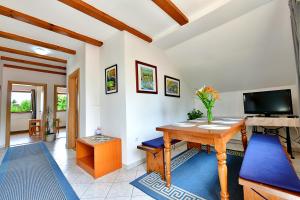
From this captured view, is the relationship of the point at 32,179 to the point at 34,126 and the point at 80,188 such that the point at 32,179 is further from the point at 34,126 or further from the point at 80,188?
the point at 34,126

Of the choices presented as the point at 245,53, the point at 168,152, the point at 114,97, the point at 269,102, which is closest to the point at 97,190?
the point at 168,152

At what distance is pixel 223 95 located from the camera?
382 centimetres

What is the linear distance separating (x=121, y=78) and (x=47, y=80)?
3999mm

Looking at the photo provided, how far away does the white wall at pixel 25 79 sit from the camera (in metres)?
4.07

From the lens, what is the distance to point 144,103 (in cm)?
272

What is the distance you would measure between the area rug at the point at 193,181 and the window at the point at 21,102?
7620 millimetres

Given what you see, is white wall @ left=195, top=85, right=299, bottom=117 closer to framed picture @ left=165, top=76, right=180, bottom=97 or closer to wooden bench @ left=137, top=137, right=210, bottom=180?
framed picture @ left=165, top=76, right=180, bottom=97

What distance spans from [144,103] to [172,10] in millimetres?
1596

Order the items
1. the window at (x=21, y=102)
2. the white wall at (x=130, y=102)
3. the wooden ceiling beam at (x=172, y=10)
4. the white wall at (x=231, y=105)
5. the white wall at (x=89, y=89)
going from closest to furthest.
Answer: the wooden ceiling beam at (x=172, y=10), the white wall at (x=130, y=102), the white wall at (x=89, y=89), the white wall at (x=231, y=105), the window at (x=21, y=102)

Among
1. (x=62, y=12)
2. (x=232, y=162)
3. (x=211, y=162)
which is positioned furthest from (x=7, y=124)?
(x=232, y=162)

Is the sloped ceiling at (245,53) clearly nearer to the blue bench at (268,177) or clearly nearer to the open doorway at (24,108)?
the blue bench at (268,177)

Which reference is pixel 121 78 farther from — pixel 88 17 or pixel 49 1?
pixel 49 1

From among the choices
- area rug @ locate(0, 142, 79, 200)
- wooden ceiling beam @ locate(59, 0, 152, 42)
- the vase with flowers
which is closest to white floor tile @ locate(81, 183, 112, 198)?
area rug @ locate(0, 142, 79, 200)

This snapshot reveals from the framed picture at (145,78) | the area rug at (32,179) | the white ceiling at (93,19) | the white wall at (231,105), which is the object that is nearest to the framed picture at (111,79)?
the framed picture at (145,78)
